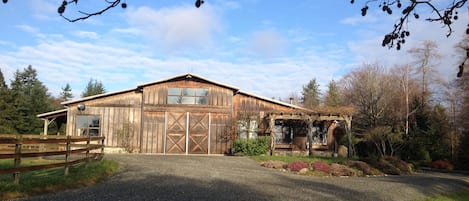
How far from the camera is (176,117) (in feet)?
73.4

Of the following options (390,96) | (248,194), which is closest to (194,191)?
(248,194)

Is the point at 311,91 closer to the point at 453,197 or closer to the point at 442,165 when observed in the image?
the point at 442,165

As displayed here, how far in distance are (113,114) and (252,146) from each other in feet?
29.1

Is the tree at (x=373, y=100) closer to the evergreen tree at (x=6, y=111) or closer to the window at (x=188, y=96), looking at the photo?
the window at (x=188, y=96)

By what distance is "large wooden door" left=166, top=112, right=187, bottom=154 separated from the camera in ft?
72.6

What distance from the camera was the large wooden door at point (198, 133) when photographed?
73.2 ft

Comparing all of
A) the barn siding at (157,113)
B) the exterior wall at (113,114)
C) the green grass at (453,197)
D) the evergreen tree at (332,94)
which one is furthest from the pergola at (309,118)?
the evergreen tree at (332,94)

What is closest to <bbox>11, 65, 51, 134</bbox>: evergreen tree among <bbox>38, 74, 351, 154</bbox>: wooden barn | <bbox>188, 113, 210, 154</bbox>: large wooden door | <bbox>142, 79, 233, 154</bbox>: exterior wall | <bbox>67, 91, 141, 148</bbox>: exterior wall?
<bbox>38, 74, 351, 154</bbox>: wooden barn

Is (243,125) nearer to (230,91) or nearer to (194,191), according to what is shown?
(230,91)

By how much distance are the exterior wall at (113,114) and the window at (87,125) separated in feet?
0.63

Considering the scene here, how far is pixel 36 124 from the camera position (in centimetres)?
3634

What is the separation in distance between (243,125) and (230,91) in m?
2.33

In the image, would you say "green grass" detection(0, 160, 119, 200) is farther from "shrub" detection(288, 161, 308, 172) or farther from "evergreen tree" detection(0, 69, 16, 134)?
"evergreen tree" detection(0, 69, 16, 134)

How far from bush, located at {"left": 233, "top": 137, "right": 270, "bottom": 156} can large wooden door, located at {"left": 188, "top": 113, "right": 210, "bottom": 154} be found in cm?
220
